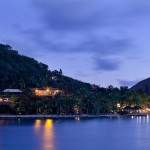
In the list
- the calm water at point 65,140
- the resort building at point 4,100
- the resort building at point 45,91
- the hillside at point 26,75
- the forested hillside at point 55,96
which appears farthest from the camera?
the hillside at point 26,75

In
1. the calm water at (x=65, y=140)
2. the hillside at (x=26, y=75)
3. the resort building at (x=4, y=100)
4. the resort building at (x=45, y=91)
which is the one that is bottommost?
the calm water at (x=65, y=140)

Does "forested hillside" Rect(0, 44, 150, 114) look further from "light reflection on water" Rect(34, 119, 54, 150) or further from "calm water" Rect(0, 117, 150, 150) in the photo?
"light reflection on water" Rect(34, 119, 54, 150)

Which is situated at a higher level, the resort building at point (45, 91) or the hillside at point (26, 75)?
the hillside at point (26, 75)

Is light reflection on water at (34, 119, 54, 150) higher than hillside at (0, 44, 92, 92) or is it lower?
lower

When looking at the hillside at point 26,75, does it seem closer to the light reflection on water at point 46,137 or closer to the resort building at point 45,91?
the resort building at point 45,91

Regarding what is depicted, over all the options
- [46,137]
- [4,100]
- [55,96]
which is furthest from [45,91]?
[46,137]

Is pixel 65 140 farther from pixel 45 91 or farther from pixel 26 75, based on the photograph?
pixel 26 75

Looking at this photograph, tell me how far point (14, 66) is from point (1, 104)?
59.5 m

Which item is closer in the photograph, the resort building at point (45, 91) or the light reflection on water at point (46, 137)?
the light reflection on water at point (46, 137)

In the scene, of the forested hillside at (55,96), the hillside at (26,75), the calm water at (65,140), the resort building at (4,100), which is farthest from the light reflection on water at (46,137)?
the hillside at (26,75)

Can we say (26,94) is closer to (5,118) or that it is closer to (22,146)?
(5,118)

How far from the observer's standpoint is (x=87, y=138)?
236ft

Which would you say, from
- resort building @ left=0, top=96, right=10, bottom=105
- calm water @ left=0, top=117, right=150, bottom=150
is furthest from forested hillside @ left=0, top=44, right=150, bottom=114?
calm water @ left=0, top=117, right=150, bottom=150

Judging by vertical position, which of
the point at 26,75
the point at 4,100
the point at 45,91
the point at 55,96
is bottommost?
the point at 4,100
